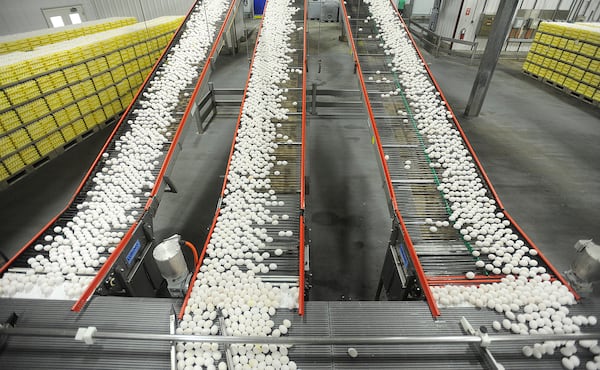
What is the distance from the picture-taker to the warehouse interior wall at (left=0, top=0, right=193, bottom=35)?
25.6ft

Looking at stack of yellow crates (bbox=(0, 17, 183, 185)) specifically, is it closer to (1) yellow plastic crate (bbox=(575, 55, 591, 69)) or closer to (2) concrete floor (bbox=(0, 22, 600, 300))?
(2) concrete floor (bbox=(0, 22, 600, 300))

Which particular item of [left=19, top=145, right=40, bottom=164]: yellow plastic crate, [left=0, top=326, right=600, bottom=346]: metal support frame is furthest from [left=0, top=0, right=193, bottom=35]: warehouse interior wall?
[left=0, top=326, right=600, bottom=346]: metal support frame

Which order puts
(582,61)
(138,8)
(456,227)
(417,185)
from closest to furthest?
1. (456,227)
2. (417,185)
3. (582,61)
4. (138,8)

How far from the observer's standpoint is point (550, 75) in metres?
8.80

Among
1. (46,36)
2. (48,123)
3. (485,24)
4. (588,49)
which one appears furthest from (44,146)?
(485,24)

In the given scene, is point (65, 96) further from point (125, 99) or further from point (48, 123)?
point (125, 99)

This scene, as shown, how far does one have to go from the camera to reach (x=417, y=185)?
11.1 feet

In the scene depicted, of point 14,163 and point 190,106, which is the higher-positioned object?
point 190,106

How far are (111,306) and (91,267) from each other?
0.62 m

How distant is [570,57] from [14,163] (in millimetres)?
12703

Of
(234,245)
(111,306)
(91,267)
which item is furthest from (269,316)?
(91,267)

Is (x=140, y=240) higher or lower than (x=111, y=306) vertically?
lower

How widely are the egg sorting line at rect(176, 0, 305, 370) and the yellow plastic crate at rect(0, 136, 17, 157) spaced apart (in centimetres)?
387

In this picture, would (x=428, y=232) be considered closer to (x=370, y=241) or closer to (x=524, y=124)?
(x=370, y=241)
